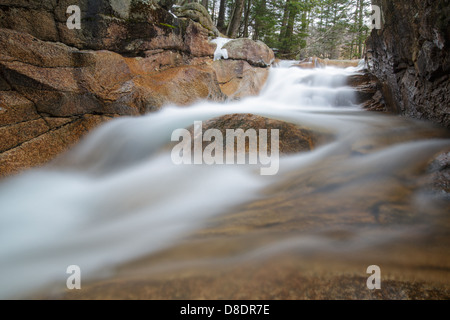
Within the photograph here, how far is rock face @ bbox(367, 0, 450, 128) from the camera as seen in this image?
285 centimetres

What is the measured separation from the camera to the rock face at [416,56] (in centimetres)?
285

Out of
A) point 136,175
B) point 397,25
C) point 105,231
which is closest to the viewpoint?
point 105,231

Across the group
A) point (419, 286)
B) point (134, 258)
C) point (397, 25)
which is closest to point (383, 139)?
point (397, 25)

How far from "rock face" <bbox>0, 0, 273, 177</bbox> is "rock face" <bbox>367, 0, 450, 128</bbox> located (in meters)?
3.75

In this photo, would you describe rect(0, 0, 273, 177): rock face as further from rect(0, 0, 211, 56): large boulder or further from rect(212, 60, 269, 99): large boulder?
rect(212, 60, 269, 99): large boulder

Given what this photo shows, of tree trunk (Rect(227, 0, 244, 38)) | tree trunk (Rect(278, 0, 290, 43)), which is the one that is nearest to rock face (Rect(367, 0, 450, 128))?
tree trunk (Rect(227, 0, 244, 38))

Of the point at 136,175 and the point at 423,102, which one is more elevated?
the point at 423,102

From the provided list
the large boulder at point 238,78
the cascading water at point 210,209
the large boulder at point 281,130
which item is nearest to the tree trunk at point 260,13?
the large boulder at point 238,78

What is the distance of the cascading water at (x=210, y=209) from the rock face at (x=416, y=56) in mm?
404

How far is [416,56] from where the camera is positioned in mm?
3492

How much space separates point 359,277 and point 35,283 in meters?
1.86

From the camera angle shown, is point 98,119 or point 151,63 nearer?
point 98,119

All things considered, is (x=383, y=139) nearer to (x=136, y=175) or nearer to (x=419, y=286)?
(x=419, y=286)

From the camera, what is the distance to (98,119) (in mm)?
3951
